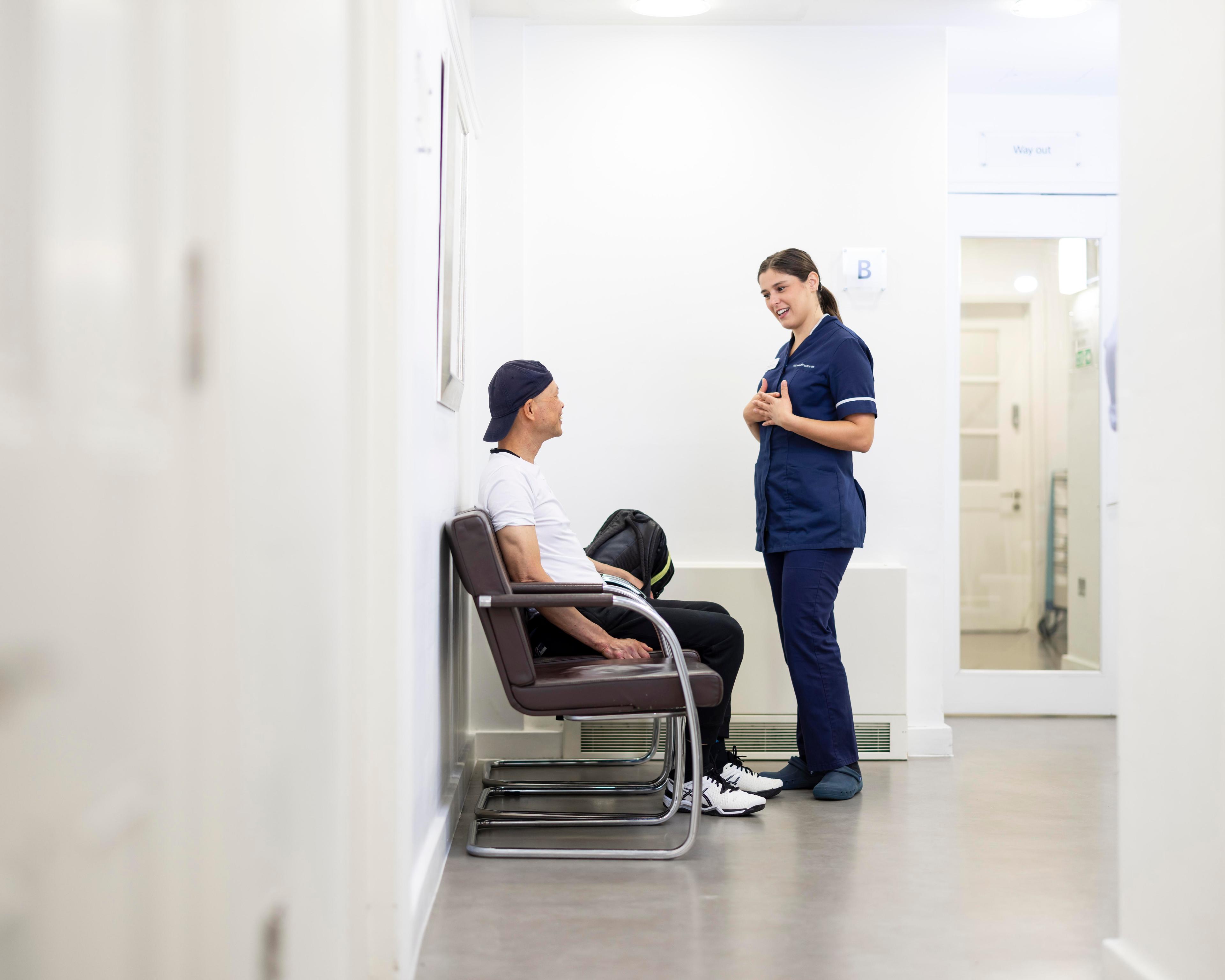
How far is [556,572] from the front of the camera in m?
2.78

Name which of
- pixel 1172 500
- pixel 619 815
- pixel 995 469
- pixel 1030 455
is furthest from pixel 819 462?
pixel 1030 455

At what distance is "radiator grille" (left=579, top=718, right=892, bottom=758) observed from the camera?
3486mm

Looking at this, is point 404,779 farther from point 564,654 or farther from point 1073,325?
point 1073,325

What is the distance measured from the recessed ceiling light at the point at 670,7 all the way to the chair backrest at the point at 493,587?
214 centimetres

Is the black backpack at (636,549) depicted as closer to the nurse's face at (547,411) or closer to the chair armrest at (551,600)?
the nurse's face at (547,411)

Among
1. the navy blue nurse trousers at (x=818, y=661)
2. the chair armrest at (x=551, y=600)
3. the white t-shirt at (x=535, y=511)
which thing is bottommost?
the navy blue nurse trousers at (x=818, y=661)

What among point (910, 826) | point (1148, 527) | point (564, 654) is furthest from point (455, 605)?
point (1148, 527)

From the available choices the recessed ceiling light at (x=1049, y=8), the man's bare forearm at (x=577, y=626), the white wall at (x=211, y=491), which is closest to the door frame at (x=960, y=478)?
the recessed ceiling light at (x=1049, y=8)

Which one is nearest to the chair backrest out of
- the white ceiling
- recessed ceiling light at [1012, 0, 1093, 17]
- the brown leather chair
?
the brown leather chair

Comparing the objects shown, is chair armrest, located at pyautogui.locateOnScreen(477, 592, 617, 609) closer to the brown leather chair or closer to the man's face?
the brown leather chair

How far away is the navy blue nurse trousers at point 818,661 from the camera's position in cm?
305

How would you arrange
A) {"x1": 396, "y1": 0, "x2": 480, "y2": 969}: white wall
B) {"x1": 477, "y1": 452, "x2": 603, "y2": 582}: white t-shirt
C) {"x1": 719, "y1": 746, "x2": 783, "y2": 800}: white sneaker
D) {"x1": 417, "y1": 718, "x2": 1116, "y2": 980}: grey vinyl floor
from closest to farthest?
{"x1": 396, "y1": 0, "x2": 480, "y2": 969}: white wall, {"x1": 417, "y1": 718, "x2": 1116, "y2": 980}: grey vinyl floor, {"x1": 477, "y1": 452, "x2": 603, "y2": 582}: white t-shirt, {"x1": 719, "y1": 746, "x2": 783, "y2": 800}: white sneaker

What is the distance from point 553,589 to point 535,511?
35 cm

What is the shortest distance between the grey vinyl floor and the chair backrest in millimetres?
484
